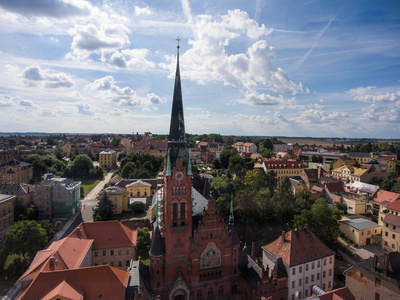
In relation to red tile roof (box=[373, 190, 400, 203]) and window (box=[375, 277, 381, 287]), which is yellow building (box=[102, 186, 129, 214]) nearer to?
window (box=[375, 277, 381, 287])

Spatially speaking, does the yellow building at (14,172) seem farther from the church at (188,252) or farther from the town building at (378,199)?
the town building at (378,199)

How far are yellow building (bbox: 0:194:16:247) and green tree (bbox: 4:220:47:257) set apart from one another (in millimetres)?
10535

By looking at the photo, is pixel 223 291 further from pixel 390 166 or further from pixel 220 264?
pixel 390 166

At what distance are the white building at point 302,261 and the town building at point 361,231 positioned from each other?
1709cm

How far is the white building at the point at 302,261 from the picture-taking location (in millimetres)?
32406

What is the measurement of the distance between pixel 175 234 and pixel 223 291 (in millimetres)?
9453

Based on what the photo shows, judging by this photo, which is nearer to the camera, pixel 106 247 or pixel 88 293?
pixel 88 293

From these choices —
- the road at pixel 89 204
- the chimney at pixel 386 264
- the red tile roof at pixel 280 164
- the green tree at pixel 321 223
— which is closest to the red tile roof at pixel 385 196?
the green tree at pixel 321 223

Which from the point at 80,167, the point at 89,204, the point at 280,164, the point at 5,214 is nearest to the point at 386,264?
the point at 5,214

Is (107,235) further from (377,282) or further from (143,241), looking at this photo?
(377,282)

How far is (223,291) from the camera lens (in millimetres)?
30125

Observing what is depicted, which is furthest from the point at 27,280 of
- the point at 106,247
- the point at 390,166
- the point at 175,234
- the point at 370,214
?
the point at 390,166

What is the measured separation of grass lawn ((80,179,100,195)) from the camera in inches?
3299

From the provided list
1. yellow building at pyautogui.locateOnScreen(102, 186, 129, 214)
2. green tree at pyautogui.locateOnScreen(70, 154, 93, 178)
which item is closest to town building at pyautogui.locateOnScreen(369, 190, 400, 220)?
yellow building at pyautogui.locateOnScreen(102, 186, 129, 214)
